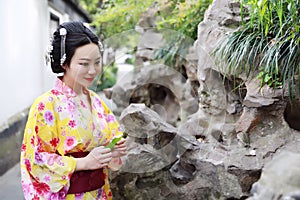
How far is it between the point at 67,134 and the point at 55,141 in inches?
2.9

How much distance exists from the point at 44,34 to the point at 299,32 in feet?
16.0

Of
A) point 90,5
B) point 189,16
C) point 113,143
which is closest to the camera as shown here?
point 113,143

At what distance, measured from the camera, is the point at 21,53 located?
16.5 feet

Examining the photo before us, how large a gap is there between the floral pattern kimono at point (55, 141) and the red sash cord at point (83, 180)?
0.03m

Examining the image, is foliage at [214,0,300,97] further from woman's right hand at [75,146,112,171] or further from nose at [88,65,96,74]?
woman's right hand at [75,146,112,171]

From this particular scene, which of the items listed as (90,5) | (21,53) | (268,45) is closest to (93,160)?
(268,45)

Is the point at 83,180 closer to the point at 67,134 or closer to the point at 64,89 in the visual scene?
the point at 67,134

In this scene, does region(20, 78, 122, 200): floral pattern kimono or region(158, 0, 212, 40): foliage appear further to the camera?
region(158, 0, 212, 40): foliage

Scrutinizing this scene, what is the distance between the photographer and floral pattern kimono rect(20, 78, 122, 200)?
1.87 m

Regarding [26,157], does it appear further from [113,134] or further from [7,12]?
[7,12]

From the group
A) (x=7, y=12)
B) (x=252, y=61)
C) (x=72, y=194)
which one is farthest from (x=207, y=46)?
(x=7, y=12)

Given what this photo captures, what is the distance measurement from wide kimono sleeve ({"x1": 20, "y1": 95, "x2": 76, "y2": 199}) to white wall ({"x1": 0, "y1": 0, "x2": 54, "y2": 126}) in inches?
67.6

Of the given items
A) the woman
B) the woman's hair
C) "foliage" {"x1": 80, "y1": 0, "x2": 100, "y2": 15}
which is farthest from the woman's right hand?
"foliage" {"x1": 80, "y1": 0, "x2": 100, "y2": 15}

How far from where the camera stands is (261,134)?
8.63 ft
